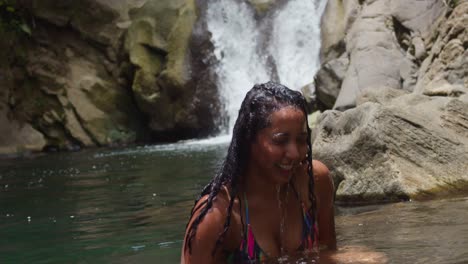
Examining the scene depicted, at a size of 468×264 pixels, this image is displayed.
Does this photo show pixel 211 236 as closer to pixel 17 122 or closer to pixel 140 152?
pixel 140 152

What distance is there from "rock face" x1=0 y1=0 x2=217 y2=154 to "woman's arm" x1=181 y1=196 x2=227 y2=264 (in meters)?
16.1

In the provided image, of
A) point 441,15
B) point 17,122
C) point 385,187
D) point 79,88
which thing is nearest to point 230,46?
point 79,88

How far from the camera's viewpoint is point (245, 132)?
9.43 ft

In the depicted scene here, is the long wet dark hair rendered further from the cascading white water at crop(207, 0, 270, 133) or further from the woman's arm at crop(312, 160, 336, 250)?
the cascading white water at crop(207, 0, 270, 133)

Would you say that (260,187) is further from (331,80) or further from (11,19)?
(11,19)

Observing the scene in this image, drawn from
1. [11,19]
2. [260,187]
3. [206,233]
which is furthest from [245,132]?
[11,19]

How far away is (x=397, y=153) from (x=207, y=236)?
11.2ft

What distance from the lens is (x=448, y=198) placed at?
554 centimetres

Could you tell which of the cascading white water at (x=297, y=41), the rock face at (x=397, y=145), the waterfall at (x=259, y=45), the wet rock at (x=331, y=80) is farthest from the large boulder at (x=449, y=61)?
the waterfall at (x=259, y=45)

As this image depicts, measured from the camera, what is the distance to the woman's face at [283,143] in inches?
110

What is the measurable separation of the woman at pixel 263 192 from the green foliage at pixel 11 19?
59.3 ft

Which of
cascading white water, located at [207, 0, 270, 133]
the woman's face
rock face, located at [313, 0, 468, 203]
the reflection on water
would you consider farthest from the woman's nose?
cascading white water, located at [207, 0, 270, 133]

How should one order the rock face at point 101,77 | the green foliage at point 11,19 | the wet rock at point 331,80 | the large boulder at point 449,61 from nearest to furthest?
the large boulder at point 449,61 → the wet rock at point 331,80 → the rock face at point 101,77 → the green foliage at point 11,19

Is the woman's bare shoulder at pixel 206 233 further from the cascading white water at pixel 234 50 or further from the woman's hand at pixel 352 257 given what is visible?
the cascading white water at pixel 234 50
